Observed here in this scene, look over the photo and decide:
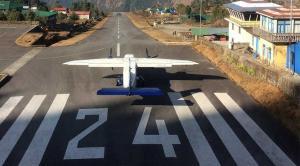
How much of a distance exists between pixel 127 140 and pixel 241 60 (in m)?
22.8

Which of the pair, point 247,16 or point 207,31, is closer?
point 247,16

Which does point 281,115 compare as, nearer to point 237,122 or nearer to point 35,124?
point 237,122

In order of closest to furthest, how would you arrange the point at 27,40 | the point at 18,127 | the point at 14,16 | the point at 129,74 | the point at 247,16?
the point at 18,127
the point at 129,74
the point at 27,40
the point at 247,16
the point at 14,16

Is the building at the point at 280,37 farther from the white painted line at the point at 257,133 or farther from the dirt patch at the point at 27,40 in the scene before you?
the dirt patch at the point at 27,40

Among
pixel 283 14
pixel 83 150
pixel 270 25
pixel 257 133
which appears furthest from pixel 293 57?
pixel 83 150

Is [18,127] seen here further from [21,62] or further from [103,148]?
[21,62]

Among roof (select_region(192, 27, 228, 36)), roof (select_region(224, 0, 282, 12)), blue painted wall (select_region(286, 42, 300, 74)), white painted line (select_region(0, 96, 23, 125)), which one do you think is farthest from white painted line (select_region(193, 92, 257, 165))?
roof (select_region(192, 27, 228, 36))

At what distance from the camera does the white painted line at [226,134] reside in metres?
22.7

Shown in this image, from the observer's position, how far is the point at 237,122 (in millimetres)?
28672

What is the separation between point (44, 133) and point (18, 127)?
2.42 m

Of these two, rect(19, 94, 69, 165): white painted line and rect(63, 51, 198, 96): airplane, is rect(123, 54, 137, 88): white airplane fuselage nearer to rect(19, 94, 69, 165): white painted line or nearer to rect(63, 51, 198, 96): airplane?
rect(63, 51, 198, 96): airplane

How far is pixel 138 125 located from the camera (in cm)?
2791

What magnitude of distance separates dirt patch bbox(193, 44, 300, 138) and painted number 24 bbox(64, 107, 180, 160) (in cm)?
789

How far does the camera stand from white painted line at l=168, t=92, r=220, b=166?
22672 millimetres
